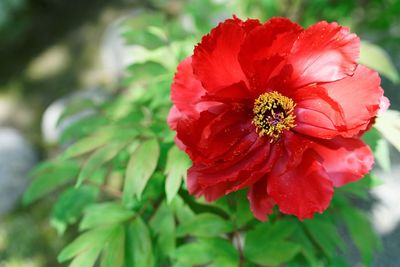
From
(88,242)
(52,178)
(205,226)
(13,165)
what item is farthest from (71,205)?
(13,165)

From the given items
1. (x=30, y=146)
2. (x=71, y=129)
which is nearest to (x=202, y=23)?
(x=71, y=129)

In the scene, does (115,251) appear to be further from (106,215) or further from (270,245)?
(270,245)

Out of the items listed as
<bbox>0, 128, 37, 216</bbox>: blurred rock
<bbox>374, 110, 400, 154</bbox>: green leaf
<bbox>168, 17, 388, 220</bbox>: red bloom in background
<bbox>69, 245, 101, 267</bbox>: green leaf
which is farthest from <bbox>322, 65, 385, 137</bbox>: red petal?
<bbox>0, 128, 37, 216</bbox>: blurred rock

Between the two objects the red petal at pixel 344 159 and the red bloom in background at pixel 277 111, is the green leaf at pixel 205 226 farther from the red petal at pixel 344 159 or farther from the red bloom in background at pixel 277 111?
the red petal at pixel 344 159

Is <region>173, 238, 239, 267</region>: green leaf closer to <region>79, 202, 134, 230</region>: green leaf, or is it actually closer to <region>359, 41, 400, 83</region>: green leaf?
<region>79, 202, 134, 230</region>: green leaf

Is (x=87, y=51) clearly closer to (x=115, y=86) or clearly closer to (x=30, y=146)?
(x=115, y=86)

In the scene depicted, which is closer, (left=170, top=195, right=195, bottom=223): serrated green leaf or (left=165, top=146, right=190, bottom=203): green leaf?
(left=165, top=146, right=190, bottom=203): green leaf
